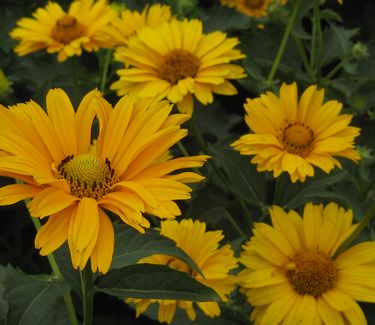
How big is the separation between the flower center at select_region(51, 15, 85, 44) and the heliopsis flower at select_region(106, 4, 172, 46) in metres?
→ 0.11

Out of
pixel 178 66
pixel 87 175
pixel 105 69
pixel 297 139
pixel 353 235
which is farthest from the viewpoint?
pixel 105 69

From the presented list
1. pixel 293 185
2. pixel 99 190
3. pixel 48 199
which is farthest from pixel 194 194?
pixel 48 199

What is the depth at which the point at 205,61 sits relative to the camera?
1.69 metres

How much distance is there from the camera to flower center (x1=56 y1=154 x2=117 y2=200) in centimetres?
104

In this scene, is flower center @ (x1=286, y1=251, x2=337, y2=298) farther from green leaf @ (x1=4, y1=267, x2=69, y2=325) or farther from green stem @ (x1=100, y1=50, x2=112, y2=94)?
green stem @ (x1=100, y1=50, x2=112, y2=94)

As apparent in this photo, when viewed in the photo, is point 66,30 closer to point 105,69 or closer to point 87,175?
point 105,69

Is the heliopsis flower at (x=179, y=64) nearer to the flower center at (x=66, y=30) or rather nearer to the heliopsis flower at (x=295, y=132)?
the heliopsis flower at (x=295, y=132)

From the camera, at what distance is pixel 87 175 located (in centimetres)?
104

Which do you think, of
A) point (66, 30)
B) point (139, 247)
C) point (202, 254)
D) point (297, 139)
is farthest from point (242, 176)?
point (66, 30)

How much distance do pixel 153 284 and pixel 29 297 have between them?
21cm

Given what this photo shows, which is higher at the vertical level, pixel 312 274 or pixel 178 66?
pixel 178 66

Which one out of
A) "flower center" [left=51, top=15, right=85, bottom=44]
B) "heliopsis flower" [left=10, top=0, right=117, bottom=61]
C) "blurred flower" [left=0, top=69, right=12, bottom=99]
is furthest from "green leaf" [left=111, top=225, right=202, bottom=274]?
"flower center" [left=51, top=15, right=85, bottom=44]

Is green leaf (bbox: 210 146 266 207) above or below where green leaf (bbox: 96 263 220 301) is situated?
above

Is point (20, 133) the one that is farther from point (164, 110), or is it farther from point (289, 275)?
point (289, 275)
